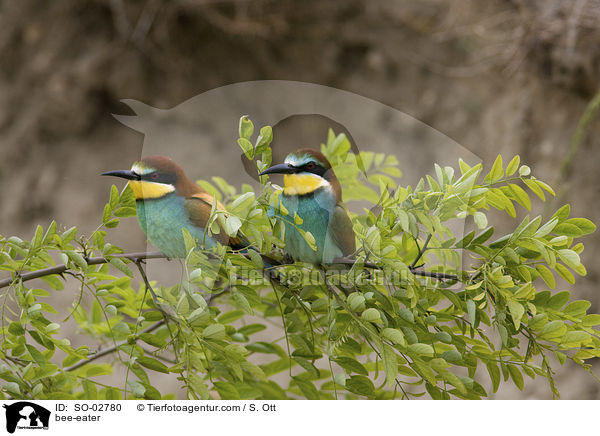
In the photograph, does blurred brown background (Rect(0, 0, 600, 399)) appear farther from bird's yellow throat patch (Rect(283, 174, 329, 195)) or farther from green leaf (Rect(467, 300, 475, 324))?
green leaf (Rect(467, 300, 475, 324))

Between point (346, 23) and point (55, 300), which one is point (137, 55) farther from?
point (55, 300)

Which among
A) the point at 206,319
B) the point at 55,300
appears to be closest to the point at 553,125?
the point at 206,319

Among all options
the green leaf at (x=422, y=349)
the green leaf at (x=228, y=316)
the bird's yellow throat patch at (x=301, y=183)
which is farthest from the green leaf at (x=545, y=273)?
the green leaf at (x=228, y=316)

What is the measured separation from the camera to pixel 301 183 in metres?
0.58

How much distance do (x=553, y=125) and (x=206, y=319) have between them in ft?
4.62

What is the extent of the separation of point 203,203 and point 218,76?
1.28m

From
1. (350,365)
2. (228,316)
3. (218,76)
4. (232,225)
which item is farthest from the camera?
(218,76)

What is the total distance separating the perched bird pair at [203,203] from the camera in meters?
0.57

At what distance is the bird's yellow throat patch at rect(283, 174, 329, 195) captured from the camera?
1.90 feet

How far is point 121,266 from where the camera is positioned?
494 millimetres

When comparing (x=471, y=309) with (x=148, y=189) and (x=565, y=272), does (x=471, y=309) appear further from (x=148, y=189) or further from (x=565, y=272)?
(x=148, y=189)
